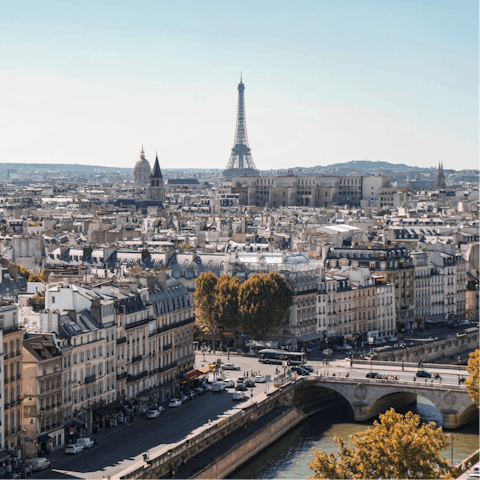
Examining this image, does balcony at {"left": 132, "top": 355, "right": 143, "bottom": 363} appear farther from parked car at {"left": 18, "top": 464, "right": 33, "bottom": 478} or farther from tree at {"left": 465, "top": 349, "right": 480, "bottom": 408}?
tree at {"left": 465, "top": 349, "right": 480, "bottom": 408}

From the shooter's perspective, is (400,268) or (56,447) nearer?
(56,447)

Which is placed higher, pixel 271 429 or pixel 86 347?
pixel 86 347

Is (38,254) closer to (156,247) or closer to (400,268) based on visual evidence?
(156,247)

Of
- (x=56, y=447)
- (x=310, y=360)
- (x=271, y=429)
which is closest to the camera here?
(x=56, y=447)

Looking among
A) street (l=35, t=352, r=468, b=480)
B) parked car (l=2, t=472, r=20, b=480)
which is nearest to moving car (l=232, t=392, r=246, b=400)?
street (l=35, t=352, r=468, b=480)

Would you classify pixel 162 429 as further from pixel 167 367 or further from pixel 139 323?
pixel 167 367

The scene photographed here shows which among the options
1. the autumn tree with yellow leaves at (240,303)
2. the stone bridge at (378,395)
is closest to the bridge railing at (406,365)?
the stone bridge at (378,395)

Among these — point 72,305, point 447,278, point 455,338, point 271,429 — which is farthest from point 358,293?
point 72,305
